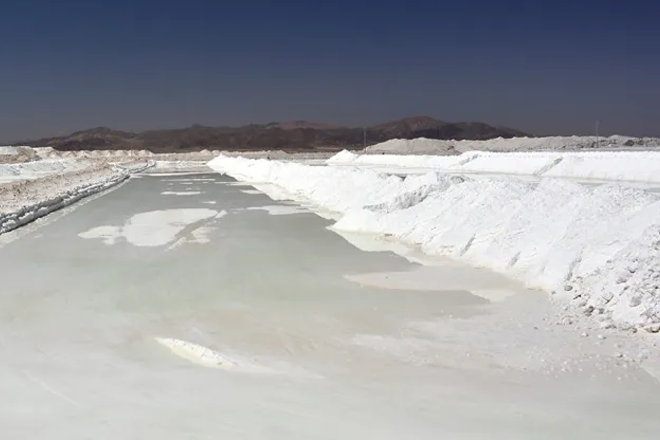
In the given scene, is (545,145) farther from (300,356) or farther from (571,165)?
(300,356)

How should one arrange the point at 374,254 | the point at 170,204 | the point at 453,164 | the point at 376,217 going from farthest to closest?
1. the point at 453,164
2. the point at 170,204
3. the point at 376,217
4. the point at 374,254

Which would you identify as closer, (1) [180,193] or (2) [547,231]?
(2) [547,231]

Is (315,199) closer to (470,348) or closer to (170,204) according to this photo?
(170,204)

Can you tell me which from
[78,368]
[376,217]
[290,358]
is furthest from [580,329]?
[376,217]

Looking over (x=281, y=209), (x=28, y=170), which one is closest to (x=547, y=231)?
(x=281, y=209)

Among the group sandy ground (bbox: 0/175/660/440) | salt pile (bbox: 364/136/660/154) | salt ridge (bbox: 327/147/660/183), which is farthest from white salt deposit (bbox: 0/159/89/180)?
sandy ground (bbox: 0/175/660/440)

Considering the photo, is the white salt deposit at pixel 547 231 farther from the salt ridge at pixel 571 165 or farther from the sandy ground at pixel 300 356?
the salt ridge at pixel 571 165
